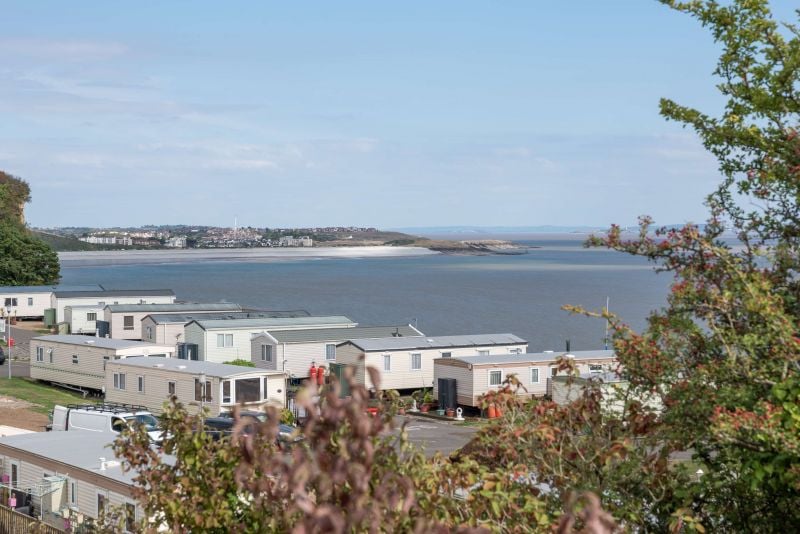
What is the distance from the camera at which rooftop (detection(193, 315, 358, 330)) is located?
44062mm

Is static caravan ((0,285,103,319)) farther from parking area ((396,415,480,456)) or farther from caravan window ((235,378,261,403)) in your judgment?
parking area ((396,415,480,456))

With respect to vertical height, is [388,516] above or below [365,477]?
below

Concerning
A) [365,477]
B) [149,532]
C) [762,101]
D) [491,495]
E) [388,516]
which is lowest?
[149,532]

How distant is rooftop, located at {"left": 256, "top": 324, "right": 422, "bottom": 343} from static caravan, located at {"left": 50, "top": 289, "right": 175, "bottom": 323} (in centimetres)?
2074

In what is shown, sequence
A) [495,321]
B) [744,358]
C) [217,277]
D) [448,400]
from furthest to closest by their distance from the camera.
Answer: [217,277] → [495,321] → [448,400] → [744,358]

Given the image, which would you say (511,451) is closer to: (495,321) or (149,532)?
(149,532)

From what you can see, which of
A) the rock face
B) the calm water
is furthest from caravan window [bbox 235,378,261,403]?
the rock face

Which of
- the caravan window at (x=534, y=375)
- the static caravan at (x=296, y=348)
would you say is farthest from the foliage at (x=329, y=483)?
the static caravan at (x=296, y=348)

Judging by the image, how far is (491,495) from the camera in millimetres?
5797

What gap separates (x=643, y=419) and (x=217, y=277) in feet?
538

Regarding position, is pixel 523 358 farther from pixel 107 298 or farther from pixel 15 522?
pixel 107 298

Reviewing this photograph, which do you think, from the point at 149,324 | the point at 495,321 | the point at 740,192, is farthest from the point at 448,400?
the point at 495,321

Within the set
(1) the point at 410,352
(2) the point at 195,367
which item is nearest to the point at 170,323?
(1) the point at 410,352

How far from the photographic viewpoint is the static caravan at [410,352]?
38344mm
